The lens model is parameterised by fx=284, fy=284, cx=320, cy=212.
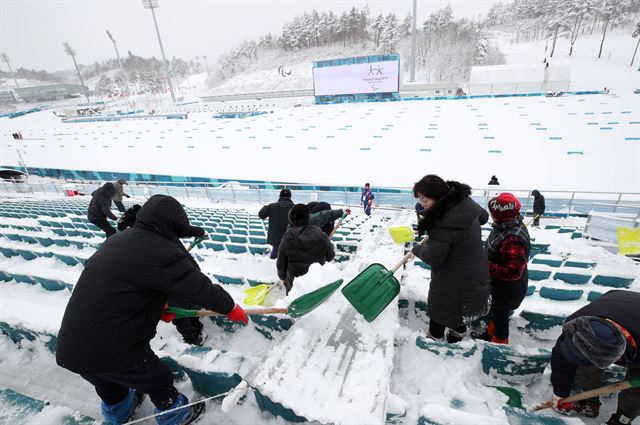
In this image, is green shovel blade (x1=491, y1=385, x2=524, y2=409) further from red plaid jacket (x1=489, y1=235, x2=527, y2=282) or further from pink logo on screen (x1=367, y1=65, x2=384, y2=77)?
pink logo on screen (x1=367, y1=65, x2=384, y2=77)

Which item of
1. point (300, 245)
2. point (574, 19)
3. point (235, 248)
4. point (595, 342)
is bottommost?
point (235, 248)

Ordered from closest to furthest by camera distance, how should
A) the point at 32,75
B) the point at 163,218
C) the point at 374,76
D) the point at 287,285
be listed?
the point at 163,218 → the point at 287,285 → the point at 374,76 → the point at 32,75

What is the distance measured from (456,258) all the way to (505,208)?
509 mm

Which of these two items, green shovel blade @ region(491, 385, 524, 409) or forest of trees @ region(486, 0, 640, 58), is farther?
forest of trees @ region(486, 0, 640, 58)

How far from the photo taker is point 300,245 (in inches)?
102

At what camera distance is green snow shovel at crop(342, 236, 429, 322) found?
6.56 feet

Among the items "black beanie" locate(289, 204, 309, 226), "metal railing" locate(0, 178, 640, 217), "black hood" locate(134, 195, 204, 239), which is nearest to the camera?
"black hood" locate(134, 195, 204, 239)

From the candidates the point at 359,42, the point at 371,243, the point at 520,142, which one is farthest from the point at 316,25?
the point at 371,243

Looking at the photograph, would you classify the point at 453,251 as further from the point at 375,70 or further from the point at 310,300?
the point at 375,70

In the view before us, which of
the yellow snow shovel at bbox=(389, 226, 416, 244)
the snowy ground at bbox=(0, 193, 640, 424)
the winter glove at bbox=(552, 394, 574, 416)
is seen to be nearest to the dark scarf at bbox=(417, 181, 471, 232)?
the snowy ground at bbox=(0, 193, 640, 424)

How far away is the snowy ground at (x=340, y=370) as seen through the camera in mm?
1501

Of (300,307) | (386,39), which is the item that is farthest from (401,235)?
(386,39)

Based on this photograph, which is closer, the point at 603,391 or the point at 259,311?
the point at 603,391

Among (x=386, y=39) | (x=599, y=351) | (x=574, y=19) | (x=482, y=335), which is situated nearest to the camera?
(x=599, y=351)
